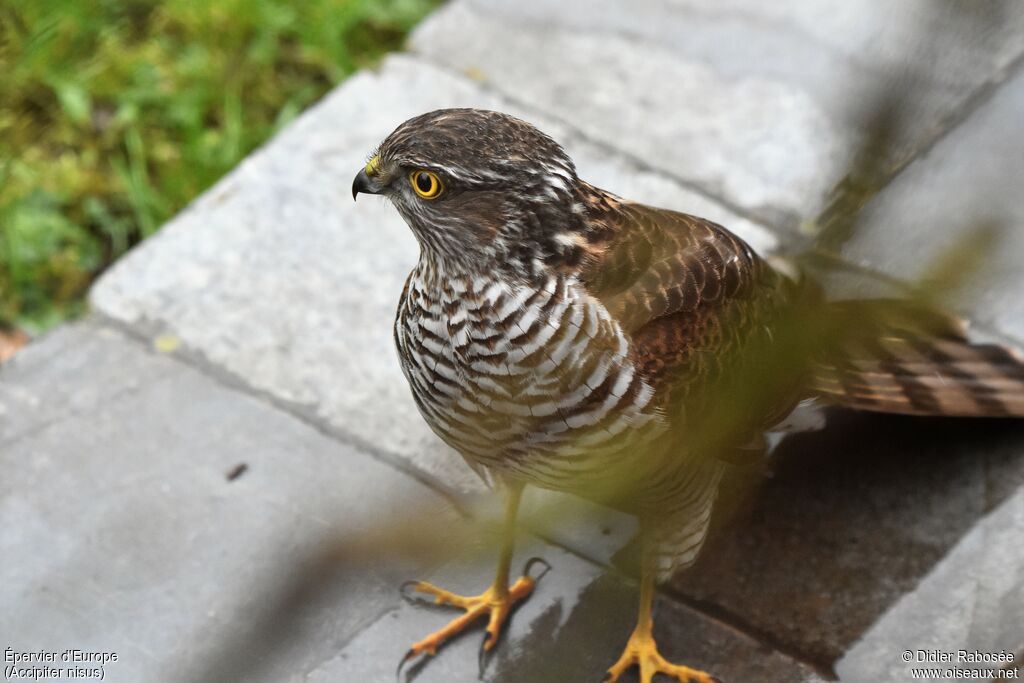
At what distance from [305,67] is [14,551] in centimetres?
239

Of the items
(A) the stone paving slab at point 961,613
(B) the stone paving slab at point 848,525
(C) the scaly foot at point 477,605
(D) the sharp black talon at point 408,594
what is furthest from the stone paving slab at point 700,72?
(D) the sharp black talon at point 408,594

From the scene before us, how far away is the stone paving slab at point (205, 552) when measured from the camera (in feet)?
9.31

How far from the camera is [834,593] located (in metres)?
2.90

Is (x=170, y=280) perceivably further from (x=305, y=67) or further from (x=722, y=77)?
(x=722, y=77)

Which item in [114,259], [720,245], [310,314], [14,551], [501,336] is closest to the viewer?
[501,336]

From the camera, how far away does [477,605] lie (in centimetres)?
290

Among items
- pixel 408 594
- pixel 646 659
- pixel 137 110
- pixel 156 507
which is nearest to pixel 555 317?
pixel 646 659

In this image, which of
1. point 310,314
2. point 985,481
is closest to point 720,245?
point 985,481

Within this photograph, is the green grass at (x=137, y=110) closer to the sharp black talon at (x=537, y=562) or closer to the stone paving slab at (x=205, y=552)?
the stone paving slab at (x=205, y=552)

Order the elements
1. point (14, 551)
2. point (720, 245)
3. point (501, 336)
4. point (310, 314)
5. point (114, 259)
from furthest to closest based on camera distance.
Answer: point (114, 259)
point (310, 314)
point (14, 551)
point (720, 245)
point (501, 336)

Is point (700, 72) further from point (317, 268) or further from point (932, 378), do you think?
point (932, 378)

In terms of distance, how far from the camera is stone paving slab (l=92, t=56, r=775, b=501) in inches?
136

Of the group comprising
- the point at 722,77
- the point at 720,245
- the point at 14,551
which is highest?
the point at 720,245

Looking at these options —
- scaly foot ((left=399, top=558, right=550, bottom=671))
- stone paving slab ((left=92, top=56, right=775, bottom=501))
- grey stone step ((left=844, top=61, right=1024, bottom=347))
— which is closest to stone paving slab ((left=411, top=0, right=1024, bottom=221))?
stone paving slab ((left=92, top=56, right=775, bottom=501))
